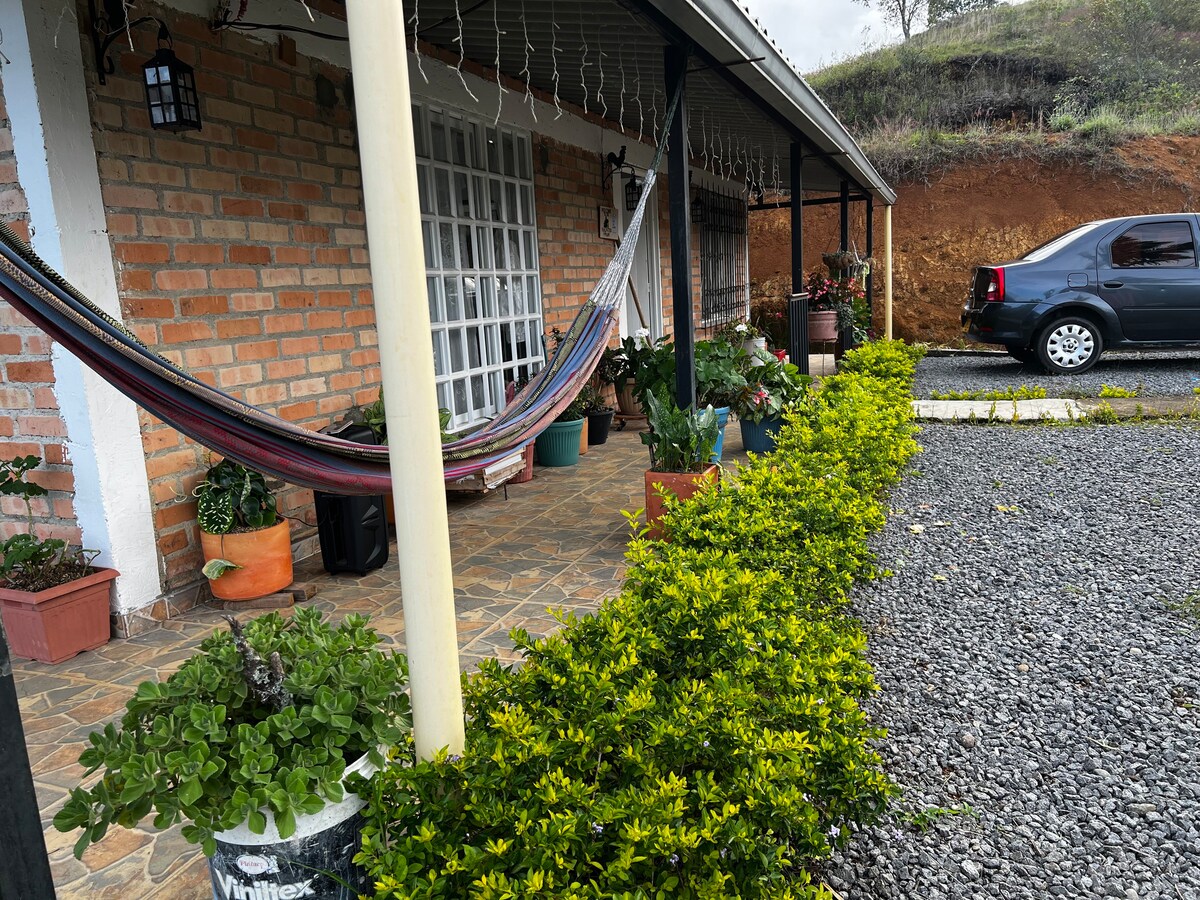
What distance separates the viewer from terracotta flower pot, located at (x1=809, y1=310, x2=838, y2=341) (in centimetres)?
841

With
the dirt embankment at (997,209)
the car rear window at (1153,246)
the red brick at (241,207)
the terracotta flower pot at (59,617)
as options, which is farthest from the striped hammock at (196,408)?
the dirt embankment at (997,209)

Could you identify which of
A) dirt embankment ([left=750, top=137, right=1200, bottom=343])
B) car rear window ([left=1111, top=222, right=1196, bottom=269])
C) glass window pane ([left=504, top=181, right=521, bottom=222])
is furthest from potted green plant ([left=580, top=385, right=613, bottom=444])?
dirt embankment ([left=750, top=137, right=1200, bottom=343])

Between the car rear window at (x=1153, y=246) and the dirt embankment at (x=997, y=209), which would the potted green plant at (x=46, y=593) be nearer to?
the car rear window at (x=1153, y=246)

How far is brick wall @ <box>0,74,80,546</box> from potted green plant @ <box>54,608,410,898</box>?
1826 millimetres

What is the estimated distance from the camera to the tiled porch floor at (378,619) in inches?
66.6

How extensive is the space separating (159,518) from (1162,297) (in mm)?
7863

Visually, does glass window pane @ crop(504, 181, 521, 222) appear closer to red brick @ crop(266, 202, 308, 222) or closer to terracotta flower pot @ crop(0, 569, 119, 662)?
red brick @ crop(266, 202, 308, 222)

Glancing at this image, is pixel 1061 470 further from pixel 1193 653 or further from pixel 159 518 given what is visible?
pixel 159 518

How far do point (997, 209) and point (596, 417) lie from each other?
34.9ft

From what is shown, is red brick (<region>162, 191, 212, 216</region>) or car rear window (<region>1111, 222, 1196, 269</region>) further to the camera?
car rear window (<region>1111, 222, 1196, 269</region>)

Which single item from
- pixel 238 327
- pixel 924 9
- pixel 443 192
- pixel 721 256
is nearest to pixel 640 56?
pixel 443 192

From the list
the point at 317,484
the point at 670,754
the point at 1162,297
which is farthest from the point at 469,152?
the point at 1162,297

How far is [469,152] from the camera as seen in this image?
4.61 meters

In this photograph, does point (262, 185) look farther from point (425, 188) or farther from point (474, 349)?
point (474, 349)
